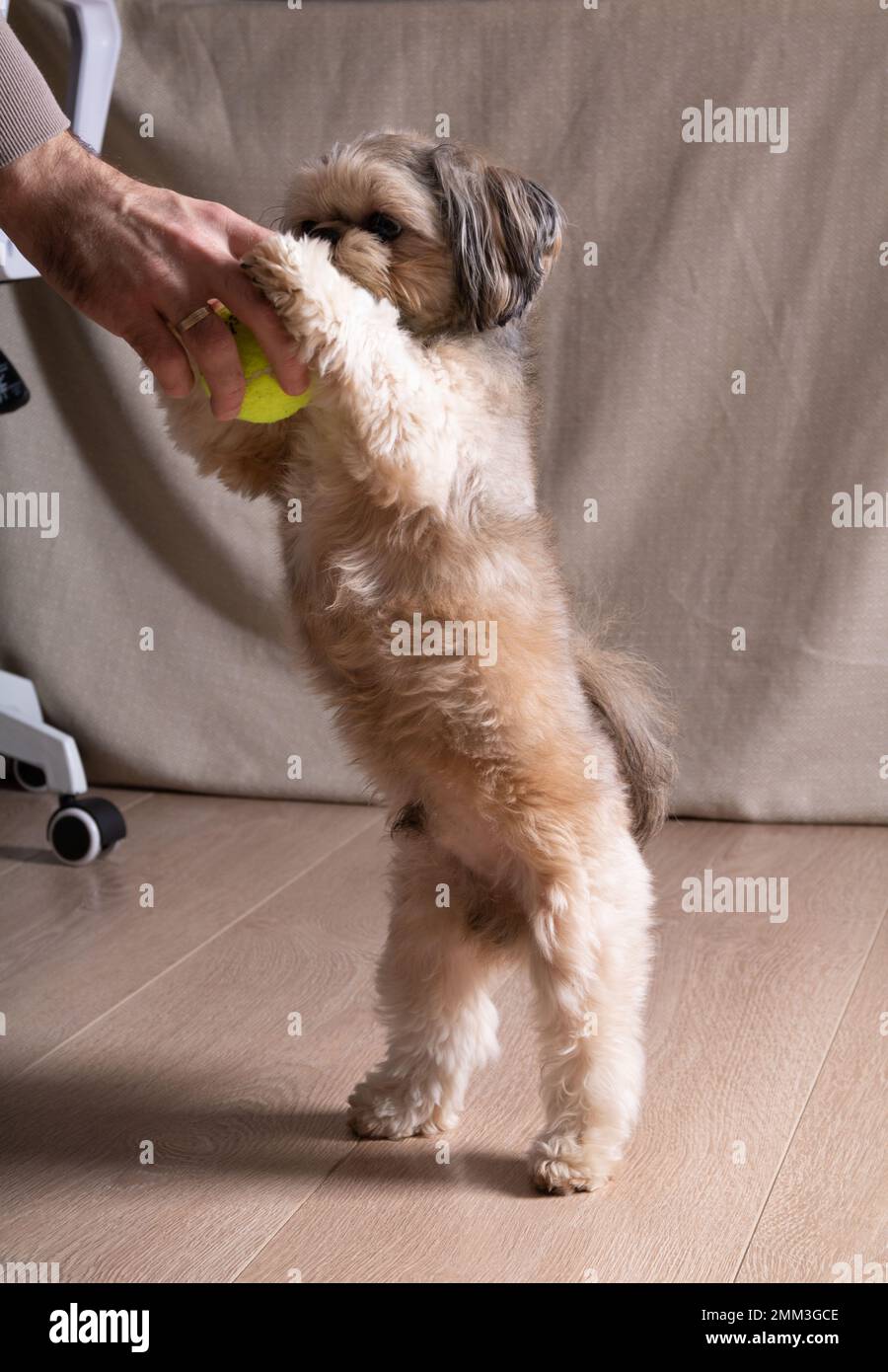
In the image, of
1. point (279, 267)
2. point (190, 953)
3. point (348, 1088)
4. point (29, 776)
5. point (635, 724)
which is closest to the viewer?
point (279, 267)

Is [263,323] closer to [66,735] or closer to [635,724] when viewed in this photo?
[635,724]

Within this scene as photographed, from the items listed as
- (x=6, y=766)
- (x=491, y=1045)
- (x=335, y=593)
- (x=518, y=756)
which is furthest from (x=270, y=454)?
(x=6, y=766)

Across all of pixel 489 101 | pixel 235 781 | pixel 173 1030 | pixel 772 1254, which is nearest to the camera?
pixel 772 1254

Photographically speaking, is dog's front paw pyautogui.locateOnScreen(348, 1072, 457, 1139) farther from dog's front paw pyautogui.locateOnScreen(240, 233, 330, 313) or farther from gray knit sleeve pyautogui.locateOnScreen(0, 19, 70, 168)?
gray knit sleeve pyautogui.locateOnScreen(0, 19, 70, 168)

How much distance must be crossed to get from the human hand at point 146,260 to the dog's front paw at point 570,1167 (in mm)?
879

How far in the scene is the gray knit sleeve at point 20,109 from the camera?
1.46 metres

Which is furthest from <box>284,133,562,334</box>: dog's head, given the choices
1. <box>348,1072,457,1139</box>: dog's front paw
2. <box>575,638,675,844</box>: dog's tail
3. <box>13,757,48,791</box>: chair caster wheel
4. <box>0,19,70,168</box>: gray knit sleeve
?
<box>13,757,48,791</box>: chair caster wheel

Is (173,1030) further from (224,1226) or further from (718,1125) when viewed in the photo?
(718,1125)

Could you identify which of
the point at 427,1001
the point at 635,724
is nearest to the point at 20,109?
the point at 635,724

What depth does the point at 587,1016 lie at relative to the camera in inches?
61.7

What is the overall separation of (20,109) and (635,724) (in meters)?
0.95

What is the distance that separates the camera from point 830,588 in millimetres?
2617

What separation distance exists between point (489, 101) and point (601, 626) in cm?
128

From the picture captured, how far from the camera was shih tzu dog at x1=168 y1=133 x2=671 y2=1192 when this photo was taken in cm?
146
